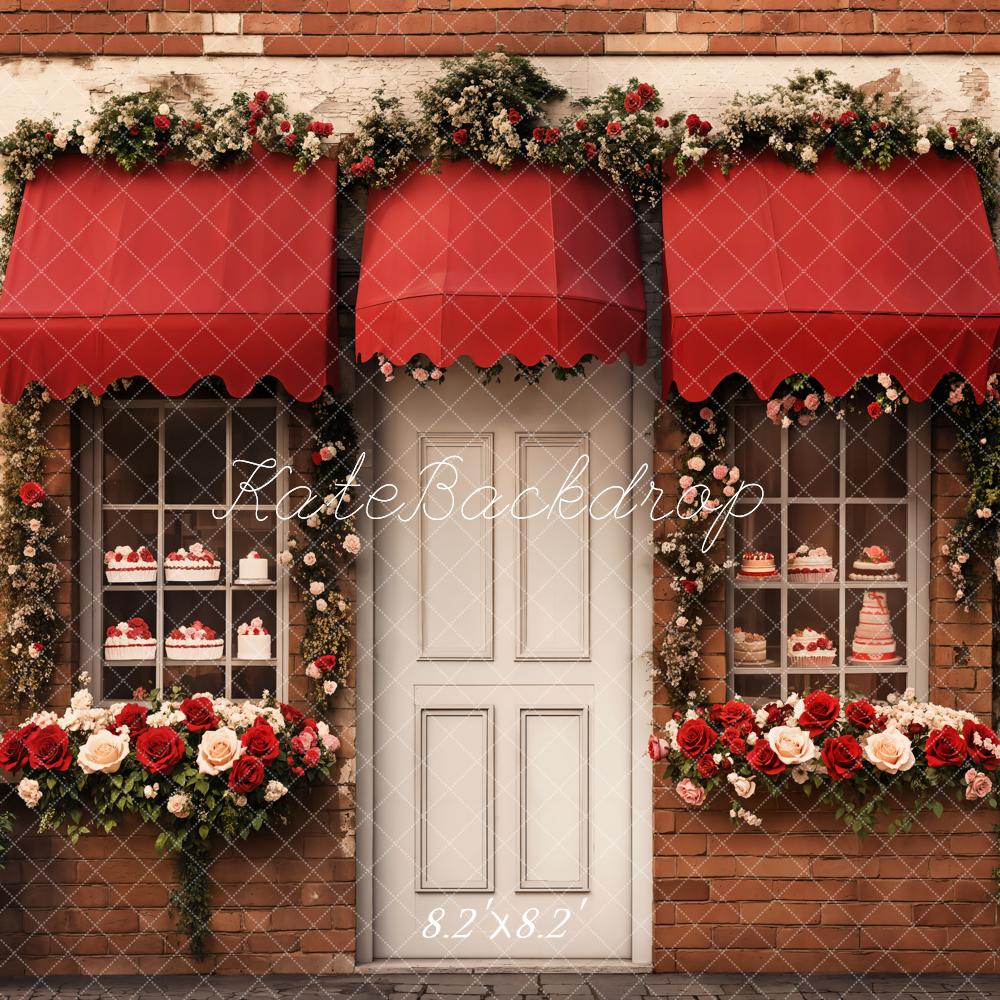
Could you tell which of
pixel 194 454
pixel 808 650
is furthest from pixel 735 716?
pixel 194 454

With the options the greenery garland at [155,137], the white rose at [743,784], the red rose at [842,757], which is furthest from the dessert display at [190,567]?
the red rose at [842,757]

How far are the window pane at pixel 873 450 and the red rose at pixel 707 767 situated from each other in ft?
4.83

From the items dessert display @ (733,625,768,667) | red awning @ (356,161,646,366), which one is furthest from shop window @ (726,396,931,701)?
red awning @ (356,161,646,366)

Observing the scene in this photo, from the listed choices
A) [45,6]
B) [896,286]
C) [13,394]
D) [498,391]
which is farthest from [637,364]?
[45,6]

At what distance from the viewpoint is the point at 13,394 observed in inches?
186

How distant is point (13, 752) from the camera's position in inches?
193

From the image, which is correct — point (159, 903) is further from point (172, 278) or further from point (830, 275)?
point (830, 275)

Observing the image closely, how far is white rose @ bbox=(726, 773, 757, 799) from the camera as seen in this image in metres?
4.91

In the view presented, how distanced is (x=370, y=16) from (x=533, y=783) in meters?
3.72

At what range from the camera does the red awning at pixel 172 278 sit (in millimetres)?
4613

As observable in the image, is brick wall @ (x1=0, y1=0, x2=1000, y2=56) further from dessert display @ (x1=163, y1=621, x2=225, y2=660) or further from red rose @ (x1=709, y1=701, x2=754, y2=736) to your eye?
red rose @ (x1=709, y1=701, x2=754, y2=736)

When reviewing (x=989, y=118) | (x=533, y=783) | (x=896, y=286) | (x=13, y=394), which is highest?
(x=989, y=118)

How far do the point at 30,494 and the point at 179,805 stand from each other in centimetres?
156

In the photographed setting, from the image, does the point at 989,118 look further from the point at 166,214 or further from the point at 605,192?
the point at 166,214
